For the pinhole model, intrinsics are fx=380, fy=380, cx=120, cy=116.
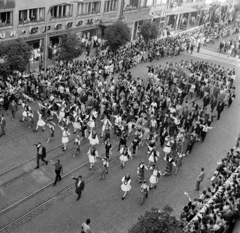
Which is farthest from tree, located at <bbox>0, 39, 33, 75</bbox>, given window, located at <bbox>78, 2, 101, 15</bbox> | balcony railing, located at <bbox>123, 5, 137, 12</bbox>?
balcony railing, located at <bbox>123, 5, 137, 12</bbox>

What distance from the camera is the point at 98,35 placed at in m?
43.0

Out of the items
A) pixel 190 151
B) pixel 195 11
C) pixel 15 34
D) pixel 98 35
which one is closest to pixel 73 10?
pixel 98 35

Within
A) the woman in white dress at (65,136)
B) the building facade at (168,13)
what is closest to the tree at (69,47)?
the woman in white dress at (65,136)

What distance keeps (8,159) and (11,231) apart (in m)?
5.41

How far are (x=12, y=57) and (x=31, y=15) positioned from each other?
30.8 feet

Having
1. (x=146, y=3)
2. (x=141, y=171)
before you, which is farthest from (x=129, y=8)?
(x=141, y=171)

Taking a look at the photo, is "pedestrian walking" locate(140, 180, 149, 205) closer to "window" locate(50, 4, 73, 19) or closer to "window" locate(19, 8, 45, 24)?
"window" locate(19, 8, 45, 24)

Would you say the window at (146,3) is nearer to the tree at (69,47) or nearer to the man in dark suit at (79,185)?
the tree at (69,47)

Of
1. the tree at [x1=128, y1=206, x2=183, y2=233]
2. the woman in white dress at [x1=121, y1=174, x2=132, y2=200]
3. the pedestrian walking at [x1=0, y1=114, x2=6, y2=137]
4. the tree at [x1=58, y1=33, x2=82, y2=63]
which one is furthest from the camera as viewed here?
the tree at [x1=58, y1=33, x2=82, y2=63]

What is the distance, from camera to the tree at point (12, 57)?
26.1m

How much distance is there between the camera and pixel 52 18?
36.0 metres

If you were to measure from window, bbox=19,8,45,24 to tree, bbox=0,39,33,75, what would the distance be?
7.05 meters

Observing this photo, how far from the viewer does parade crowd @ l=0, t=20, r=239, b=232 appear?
19672mm

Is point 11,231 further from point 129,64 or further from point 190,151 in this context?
point 129,64
